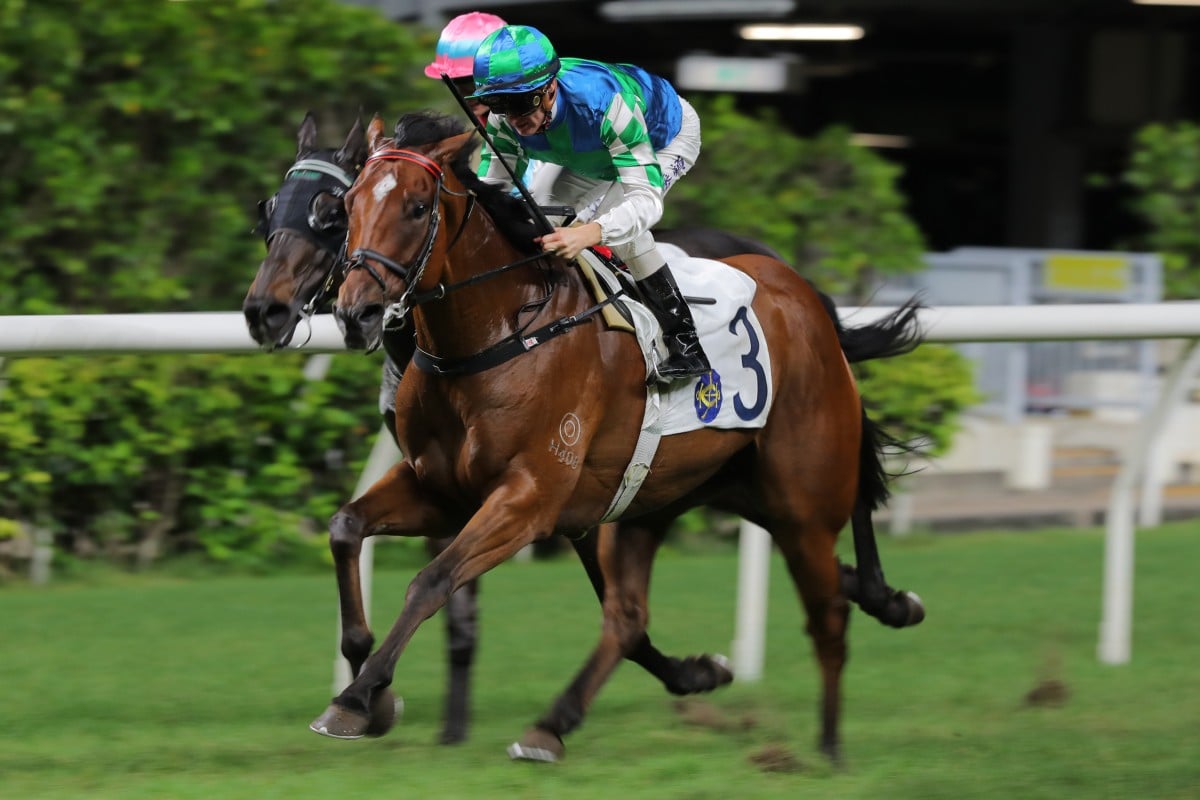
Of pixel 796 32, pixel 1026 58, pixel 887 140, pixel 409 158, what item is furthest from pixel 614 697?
pixel 887 140

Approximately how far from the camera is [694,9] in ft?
35.9

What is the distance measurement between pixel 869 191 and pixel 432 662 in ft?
11.5

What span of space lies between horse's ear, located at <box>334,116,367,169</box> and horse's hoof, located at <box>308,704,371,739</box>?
4.29 feet

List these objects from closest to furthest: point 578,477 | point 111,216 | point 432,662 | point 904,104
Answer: point 578,477 → point 432,662 → point 111,216 → point 904,104

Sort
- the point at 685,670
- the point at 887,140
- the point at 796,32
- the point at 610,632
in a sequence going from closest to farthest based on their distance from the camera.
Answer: the point at 610,632, the point at 685,670, the point at 796,32, the point at 887,140

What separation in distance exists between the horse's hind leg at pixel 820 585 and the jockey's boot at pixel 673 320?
0.62 metres

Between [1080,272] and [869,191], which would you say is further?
[1080,272]

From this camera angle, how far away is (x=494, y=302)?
411 cm

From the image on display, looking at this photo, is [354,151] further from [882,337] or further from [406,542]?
[406,542]

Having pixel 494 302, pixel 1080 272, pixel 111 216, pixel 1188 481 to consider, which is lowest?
pixel 1188 481

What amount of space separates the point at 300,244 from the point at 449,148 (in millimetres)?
405

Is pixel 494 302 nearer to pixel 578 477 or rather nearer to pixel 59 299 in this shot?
pixel 578 477

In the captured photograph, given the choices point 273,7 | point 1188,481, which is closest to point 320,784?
point 273,7

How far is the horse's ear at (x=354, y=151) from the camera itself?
416 centimetres
